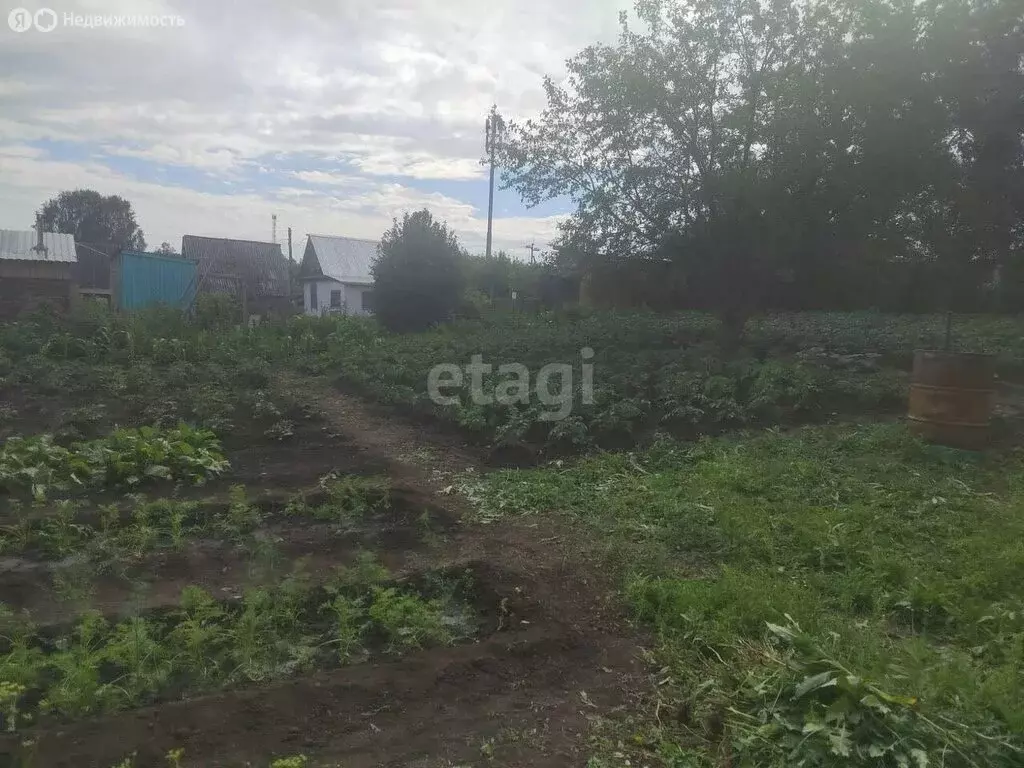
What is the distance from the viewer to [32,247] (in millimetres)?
18984

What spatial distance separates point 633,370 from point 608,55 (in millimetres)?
5406

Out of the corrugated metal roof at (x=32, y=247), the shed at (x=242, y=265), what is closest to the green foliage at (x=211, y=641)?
the corrugated metal roof at (x=32, y=247)

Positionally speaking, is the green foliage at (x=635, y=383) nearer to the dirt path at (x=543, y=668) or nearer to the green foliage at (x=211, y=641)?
the dirt path at (x=543, y=668)

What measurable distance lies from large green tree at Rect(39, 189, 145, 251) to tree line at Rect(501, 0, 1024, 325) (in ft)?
135

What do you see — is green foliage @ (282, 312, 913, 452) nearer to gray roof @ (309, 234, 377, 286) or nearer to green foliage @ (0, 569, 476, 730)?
green foliage @ (0, 569, 476, 730)

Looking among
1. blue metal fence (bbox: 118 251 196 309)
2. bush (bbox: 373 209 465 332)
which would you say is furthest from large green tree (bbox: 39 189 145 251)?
bush (bbox: 373 209 465 332)

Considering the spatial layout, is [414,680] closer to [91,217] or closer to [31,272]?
[31,272]

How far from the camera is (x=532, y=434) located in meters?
8.10

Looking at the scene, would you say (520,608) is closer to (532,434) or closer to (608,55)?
(532,434)

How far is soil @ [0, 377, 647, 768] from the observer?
2.98 meters

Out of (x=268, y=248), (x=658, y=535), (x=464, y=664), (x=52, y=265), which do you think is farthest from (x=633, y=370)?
(x=268, y=248)

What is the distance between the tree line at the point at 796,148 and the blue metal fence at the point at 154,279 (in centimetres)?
1540

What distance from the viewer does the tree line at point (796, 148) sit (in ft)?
35.4

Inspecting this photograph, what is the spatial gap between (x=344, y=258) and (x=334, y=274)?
1475 millimetres
